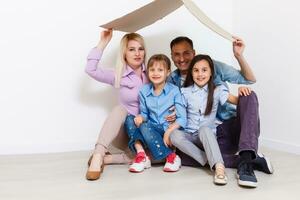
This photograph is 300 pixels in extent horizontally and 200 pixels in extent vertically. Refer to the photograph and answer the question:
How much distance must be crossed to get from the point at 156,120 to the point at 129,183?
1.38 feet

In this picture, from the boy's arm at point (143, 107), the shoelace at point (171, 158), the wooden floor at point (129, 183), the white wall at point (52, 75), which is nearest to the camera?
the wooden floor at point (129, 183)

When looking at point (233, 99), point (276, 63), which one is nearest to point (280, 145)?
point (276, 63)

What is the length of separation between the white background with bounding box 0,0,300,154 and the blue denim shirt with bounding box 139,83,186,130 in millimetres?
469

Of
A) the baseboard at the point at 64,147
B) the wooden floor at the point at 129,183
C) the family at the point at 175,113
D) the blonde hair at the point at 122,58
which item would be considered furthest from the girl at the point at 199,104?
the baseboard at the point at 64,147

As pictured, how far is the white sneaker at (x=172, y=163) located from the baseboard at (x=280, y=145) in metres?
0.70

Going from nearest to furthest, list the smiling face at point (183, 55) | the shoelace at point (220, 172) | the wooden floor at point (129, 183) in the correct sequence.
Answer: the wooden floor at point (129, 183) → the shoelace at point (220, 172) → the smiling face at point (183, 55)

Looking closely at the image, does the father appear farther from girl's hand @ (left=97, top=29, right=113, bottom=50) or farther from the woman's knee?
girl's hand @ (left=97, top=29, right=113, bottom=50)

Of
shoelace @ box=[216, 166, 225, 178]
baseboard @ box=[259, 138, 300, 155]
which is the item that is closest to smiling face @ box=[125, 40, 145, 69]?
shoelace @ box=[216, 166, 225, 178]

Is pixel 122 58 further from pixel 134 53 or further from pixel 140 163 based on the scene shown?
pixel 140 163

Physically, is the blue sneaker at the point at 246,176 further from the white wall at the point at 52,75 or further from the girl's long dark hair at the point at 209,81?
the white wall at the point at 52,75

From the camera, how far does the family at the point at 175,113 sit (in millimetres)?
1743

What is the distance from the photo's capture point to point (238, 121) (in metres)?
1.79

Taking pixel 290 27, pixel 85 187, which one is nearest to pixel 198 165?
pixel 85 187

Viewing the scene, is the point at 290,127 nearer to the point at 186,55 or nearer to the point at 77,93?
the point at 186,55
